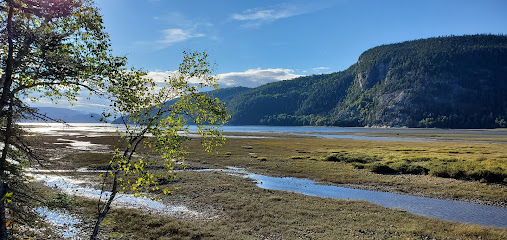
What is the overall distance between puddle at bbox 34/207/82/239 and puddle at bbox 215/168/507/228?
77.0 ft

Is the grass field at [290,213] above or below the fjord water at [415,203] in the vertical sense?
above

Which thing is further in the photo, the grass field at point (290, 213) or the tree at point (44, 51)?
the grass field at point (290, 213)

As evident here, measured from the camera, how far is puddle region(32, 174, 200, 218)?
27812 millimetres

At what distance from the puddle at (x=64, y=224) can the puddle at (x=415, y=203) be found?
23476mm

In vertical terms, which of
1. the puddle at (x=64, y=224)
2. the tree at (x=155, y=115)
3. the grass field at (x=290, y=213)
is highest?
the tree at (x=155, y=115)

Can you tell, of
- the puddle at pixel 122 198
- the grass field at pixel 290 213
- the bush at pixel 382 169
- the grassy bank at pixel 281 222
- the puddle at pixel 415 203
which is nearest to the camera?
the grassy bank at pixel 281 222

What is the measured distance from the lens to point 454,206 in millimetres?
30516

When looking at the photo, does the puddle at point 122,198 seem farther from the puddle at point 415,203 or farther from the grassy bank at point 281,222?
the puddle at point 415,203

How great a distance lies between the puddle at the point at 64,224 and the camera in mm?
21237

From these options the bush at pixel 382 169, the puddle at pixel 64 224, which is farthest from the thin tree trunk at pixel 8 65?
the bush at pixel 382 169

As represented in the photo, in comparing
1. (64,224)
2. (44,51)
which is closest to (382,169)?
(64,224)

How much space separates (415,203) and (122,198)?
107ft

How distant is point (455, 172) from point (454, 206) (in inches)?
672

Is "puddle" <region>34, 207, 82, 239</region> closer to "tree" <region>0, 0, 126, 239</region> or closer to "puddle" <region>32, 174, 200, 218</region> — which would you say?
"puddle" <region>32, 174, 200, 218</region>
